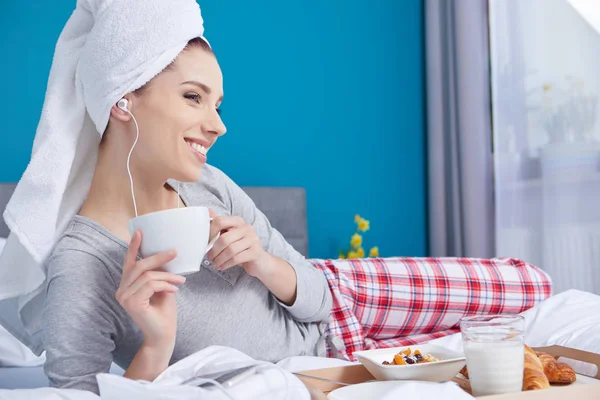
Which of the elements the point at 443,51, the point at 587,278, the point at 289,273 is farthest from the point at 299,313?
the point at 443,51

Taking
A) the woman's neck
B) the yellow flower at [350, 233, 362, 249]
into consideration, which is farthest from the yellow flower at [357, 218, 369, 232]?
the woman's neck

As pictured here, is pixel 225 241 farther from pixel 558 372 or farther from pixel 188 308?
pixel 558 372

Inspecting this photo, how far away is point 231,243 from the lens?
1134mm

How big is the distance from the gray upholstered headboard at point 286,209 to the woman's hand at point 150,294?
81.6 inches

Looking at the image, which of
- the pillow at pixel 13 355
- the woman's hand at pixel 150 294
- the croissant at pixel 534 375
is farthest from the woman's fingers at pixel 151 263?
the pillow at pixel 13 355

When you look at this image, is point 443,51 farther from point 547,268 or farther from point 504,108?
point 547,268

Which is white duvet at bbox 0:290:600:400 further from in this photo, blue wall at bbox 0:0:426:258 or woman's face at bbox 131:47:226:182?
blue wall at bbox 0:0:426:258

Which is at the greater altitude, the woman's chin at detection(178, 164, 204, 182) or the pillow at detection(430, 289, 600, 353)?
the woman's chin at detection(178, 164, 204, 182)

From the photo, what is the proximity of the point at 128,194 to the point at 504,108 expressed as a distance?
253cm

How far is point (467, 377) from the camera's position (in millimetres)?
957

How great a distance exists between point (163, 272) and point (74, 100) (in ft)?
1.70

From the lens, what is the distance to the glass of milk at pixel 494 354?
33.0 inches

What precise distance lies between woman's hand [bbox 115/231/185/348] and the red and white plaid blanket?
2.44 ft

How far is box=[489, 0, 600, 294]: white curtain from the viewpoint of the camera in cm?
287
